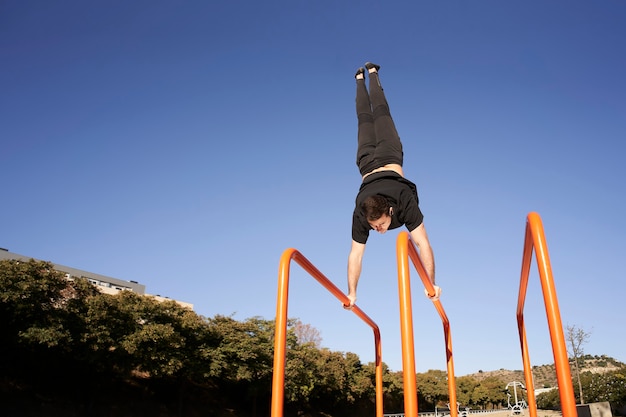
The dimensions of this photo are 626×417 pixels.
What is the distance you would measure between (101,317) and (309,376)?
14.7m

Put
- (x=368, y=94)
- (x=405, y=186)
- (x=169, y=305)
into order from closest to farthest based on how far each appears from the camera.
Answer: (x=405, y=186) → (x=368, y=94) → (x=169, y=305)

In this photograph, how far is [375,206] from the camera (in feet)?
12.6

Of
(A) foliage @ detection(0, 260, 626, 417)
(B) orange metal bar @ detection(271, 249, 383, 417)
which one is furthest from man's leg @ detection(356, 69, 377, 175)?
(A) foliage @ detection(0, 260, 626, 417)

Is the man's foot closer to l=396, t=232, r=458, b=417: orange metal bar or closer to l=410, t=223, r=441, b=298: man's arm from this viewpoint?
l=410, t=223, r=441, b=298: man's arm

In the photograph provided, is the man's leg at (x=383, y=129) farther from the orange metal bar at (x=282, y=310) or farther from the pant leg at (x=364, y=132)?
the orange metal bar at (x=282, y=310)

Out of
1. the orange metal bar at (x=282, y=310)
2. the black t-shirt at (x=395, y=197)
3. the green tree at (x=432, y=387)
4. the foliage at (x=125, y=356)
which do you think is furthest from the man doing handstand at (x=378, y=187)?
the green tree at (x=432, y=387)

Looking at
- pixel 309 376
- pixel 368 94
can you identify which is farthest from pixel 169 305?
pixel 368 94

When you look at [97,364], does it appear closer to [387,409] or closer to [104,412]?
[104,412]

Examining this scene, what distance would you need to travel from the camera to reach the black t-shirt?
12.8 feet

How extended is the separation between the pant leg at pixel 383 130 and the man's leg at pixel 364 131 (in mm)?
66

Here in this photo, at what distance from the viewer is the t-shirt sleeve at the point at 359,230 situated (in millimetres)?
4266

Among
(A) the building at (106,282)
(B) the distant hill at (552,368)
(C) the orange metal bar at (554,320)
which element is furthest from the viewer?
(B) the distant hill at (552,368)

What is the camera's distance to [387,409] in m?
45.8

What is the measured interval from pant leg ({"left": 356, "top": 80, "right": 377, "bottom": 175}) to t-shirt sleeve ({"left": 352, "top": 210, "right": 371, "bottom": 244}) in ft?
1.62
